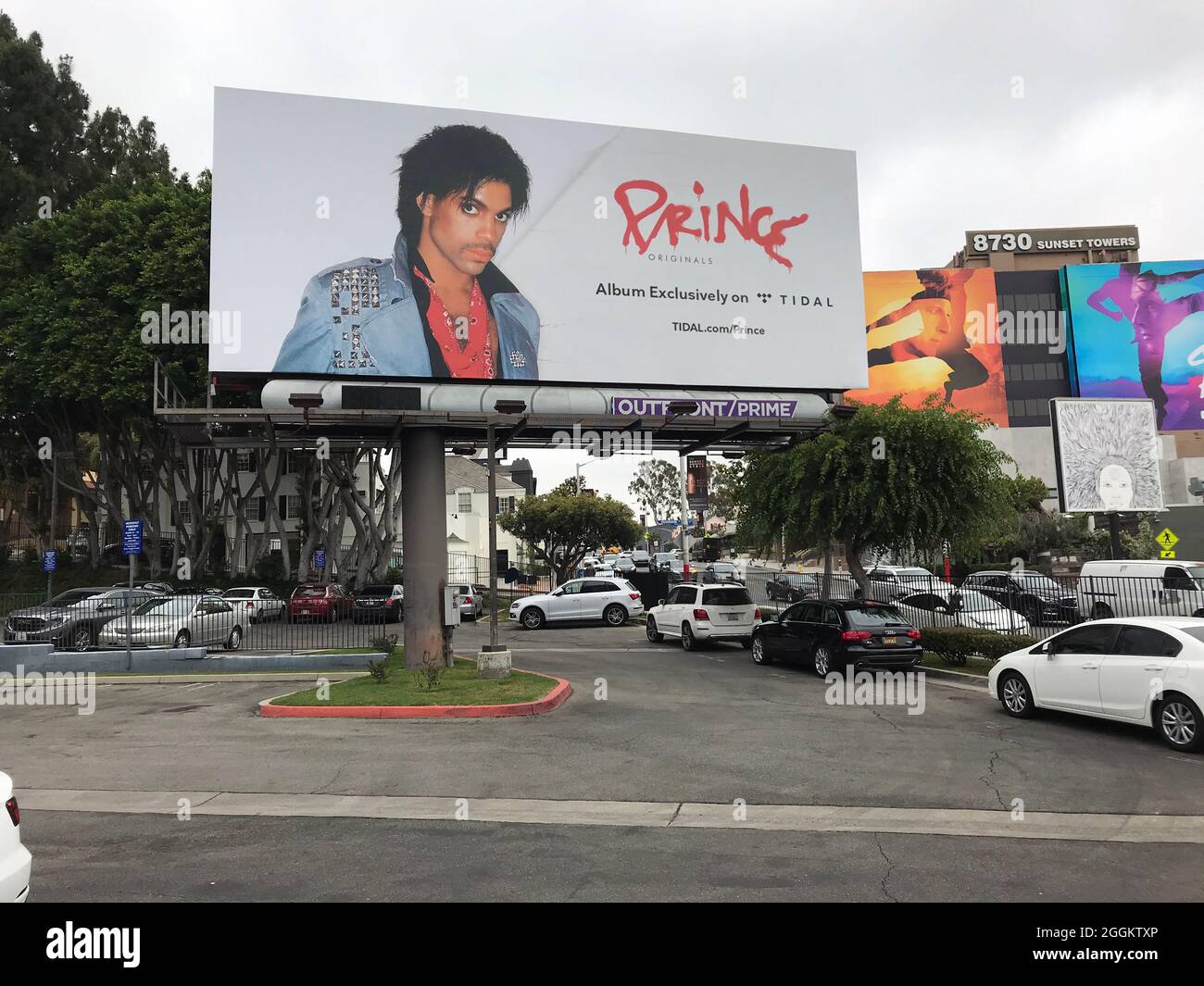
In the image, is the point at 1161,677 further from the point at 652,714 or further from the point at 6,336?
the point at 6,336

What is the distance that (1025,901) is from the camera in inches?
218

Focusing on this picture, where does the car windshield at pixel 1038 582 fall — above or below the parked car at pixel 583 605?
above

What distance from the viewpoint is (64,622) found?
21062 millimetres

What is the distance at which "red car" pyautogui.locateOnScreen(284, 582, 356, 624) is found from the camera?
2295 centimetres

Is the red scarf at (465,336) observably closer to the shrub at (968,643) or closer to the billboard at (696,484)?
the shrub at (968,643)

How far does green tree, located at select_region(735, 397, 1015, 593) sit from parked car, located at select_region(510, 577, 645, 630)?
10939mm

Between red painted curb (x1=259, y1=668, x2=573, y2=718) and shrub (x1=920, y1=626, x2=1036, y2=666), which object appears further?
shrub (x1=920, y1=626, x2=1036, y2=666)

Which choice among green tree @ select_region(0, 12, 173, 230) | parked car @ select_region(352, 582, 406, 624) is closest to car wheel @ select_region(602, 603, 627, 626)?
parked car @ select_region(352, 582, 406, 624)

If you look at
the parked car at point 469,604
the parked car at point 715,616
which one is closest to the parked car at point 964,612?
the parked car at point 715,616

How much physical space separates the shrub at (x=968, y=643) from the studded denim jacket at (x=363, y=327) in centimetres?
1061

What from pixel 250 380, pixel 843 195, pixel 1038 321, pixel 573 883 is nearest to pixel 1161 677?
pixel 573 883

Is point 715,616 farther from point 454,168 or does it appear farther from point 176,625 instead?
point 176,625

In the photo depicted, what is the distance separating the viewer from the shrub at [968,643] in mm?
17984

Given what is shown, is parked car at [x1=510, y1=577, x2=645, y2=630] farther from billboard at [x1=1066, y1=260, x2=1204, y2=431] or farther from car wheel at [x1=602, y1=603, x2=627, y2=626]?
billboard at [x1=1066, y1=260, x2=1204, y2=431]
